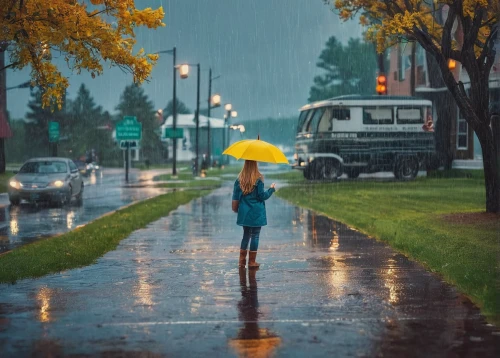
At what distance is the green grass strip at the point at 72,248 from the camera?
34.8 feet

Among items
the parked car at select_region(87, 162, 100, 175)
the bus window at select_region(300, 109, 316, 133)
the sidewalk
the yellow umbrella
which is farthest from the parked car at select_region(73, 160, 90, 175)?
the yellow umbrella

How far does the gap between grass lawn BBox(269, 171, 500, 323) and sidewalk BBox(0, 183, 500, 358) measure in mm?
332

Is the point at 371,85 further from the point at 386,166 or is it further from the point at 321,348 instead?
the point at 321,348

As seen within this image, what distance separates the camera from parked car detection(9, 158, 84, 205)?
24484mm

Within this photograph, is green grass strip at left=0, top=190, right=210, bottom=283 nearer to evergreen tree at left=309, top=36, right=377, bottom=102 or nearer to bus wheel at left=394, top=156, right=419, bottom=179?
bus wheel at left=394, top=156, right=419, bottom=179

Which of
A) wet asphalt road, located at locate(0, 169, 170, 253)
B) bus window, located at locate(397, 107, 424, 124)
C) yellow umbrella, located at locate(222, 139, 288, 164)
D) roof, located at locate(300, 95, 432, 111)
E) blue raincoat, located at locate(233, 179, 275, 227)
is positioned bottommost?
wet asphalt road, located at locate(0, 169, 170, 253)

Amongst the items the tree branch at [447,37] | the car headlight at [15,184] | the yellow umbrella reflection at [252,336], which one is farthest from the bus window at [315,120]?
the yellow umbrella reflection at [252,336]

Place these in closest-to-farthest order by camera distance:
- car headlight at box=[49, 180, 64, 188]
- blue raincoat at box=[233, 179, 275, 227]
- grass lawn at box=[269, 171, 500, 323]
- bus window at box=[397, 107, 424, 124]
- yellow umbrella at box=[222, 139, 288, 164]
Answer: grass lawn at box=[269, 171, 500, 323] < yellow umbrella at box=[222, 139, 288, 164] < blue raincoat at box=[233, 179, 275, 227] < car headlight at box=[49, 180, 64, 188] < bus window at box=[397, 107, 424, 124]

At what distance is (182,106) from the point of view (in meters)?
183

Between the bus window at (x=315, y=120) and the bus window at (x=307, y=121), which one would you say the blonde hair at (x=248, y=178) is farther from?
the bus window at (x=307, y=121)

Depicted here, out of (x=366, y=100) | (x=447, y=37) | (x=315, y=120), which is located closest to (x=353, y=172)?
(x=315, y=120)

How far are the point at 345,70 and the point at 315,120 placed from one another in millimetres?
74567

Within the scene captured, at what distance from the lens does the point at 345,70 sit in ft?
361

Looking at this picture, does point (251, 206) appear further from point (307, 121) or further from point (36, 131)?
point (36, 131)
